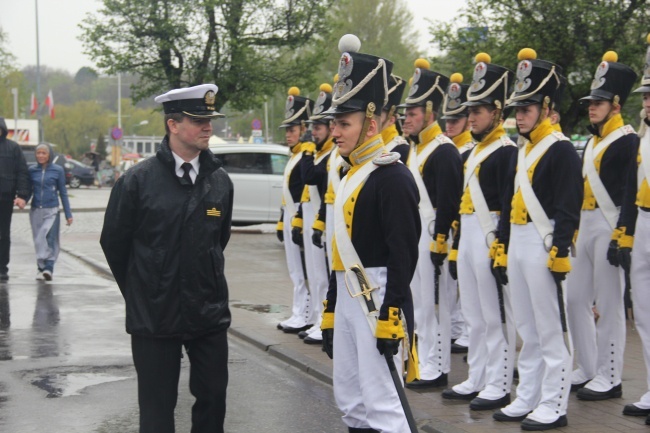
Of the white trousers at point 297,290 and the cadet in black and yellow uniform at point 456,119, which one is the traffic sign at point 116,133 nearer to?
the white trousers at point 297,290

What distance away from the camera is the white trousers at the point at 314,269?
35.1 feet

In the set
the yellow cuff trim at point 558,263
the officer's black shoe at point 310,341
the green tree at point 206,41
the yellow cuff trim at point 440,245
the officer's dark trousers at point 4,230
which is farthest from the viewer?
the green tree at point 206,41

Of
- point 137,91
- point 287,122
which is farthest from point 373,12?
point 287,122

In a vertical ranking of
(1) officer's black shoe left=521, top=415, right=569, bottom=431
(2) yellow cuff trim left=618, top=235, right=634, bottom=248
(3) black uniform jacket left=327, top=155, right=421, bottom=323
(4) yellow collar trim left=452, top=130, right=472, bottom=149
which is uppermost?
(4) yellow collar trim left=452, top=130, right=472, bottom=149

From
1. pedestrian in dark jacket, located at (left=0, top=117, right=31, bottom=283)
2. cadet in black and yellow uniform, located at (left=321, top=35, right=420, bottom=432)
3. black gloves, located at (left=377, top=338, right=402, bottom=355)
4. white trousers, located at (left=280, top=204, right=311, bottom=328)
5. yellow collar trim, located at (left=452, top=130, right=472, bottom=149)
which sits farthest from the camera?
pedestrian in dark jacket, located at (left=0, top=117, right=31, bottom=283)

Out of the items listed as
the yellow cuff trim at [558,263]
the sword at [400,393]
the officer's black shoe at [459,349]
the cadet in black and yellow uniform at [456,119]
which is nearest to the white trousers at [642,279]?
the yellow cuff trim at [558,263]

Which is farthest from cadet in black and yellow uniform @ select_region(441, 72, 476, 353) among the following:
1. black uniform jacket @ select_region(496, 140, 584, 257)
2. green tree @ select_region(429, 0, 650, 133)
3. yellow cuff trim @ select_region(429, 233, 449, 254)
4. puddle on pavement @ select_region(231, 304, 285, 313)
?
green tree @ select_region(429, 0, 650, 133)

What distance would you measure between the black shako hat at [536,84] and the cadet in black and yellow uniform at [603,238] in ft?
2.27

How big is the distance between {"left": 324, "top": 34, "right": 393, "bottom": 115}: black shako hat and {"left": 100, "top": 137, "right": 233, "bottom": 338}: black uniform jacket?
33.1 inches

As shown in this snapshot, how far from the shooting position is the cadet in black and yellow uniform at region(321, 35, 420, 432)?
552 centimetres

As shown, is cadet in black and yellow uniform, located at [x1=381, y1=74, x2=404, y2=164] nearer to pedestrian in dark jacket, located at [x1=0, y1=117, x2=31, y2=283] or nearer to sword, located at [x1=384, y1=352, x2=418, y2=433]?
sword, located at [x1=384, y1=352, x2=418, y2=433]

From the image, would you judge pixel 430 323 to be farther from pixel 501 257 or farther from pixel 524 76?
pixel 524 76

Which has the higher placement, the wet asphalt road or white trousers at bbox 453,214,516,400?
white trousers at bbox 453,214,516,400

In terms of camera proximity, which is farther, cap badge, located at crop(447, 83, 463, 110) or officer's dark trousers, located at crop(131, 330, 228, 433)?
cap badge, located at crop(447, 83, 463, 110)
